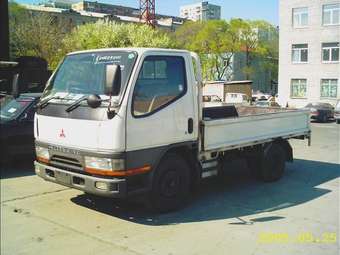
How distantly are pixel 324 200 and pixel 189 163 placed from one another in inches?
99.4

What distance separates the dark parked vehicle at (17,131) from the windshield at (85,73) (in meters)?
2.66

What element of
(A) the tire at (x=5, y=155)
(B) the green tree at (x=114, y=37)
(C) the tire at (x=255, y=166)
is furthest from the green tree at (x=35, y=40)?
(C) the tire at (x=255, y=166)

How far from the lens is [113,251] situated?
172 inches

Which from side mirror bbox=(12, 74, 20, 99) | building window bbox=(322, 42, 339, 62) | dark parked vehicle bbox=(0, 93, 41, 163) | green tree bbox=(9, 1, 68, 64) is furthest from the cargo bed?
building window bbox=(322, 42, 339, 62)

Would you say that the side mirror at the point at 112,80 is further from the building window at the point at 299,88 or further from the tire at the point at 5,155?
the building window at the point at 299,88

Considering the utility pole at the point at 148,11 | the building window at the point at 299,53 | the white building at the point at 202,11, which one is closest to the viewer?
the building window at the point at 299,53

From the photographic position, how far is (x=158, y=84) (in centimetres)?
541

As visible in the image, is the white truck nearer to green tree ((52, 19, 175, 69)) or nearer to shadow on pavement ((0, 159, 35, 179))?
shadow on pavement ((0, 159, 35, 179))

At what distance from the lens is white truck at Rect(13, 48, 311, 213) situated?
15.9 feet

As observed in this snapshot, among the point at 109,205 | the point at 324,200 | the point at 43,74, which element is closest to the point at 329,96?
the point at 43,74

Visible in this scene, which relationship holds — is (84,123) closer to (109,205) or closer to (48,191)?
(109,205)

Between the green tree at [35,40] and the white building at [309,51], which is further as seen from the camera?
the white building at [309,51]

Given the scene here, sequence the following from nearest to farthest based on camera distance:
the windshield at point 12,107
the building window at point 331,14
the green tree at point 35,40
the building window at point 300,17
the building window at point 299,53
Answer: the windshield at point 12,107, the green tree at point 35,40, the building window at point 331,14, the building window at point 300,17, the building window at point 299,53

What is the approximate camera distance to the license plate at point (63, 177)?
5.18 meters
